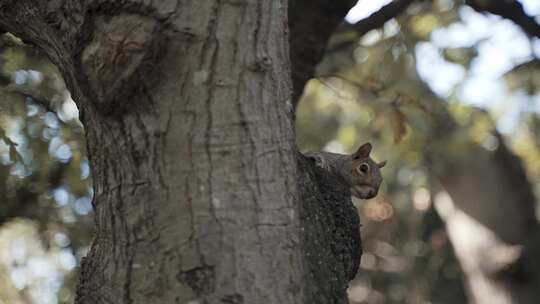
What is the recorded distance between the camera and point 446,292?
9.62 meters

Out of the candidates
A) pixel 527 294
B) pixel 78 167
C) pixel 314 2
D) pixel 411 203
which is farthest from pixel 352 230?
pixel 411 203

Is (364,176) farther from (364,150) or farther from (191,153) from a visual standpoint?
(191,153)

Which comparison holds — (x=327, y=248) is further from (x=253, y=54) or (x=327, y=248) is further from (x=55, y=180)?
(x=55, y=180)

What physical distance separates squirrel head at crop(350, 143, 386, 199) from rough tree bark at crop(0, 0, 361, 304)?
765 millimetres

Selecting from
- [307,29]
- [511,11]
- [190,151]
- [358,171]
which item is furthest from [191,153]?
[511,11]

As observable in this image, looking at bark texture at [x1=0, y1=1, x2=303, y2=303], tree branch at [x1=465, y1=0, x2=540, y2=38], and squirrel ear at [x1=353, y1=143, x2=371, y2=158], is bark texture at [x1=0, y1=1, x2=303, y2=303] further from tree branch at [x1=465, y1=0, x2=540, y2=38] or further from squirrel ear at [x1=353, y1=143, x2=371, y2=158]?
tree branch at [x1=465, y1=0, x2=540, y2=38]

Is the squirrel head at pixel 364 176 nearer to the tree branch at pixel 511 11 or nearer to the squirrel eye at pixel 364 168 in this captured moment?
the squirrel eye at pixel 364 168

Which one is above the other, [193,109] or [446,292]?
[193,109]

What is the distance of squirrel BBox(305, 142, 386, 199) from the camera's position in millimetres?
2508

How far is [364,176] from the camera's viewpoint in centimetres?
262

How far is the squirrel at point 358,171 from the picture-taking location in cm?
251

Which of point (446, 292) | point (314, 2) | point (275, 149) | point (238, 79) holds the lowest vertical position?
point (446, 292)

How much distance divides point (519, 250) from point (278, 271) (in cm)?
628

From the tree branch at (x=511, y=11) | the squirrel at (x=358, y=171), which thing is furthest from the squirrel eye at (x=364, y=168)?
the tree branch at (x=511, y=11)
